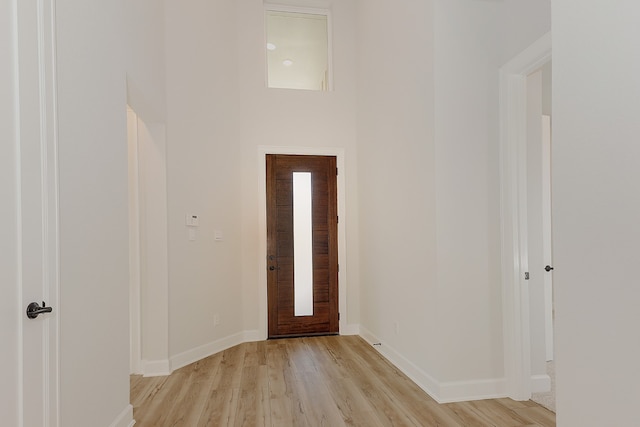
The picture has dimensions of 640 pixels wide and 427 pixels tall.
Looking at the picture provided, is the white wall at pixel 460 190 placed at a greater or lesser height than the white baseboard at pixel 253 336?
greater

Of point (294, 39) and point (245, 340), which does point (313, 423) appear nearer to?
point (245, 340)

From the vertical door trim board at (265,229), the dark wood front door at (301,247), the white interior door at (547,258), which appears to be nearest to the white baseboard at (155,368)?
the vertical door trim board at (265,229)

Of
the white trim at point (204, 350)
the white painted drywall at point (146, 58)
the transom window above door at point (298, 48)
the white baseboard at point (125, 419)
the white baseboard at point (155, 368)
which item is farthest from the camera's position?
the transom window above door at point (298, 48)

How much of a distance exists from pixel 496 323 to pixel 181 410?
7.83 feet

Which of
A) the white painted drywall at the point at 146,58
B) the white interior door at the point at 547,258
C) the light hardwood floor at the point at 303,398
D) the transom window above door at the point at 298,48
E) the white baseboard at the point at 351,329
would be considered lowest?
the white baseboard at the point at 351,329

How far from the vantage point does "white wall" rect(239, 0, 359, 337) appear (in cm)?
439

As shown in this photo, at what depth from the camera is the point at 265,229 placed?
4426 millimetres

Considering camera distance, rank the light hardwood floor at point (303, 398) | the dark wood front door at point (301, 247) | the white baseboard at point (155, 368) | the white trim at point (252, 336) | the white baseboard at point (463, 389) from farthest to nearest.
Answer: the dark wood front door at point (301, 247) < the white trim at point (252, 336) < the white baseboard at point (155, 368) < the white baseboard at point (463, 389) < the light hardwood floor at point (303, 398)

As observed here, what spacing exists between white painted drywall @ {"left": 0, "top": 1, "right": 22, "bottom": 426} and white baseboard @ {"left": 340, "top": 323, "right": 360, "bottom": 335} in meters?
3.54

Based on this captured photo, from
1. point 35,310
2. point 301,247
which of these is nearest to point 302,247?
point 301,247

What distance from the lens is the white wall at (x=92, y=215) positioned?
1719mm

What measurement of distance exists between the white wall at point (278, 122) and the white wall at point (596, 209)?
3.20 meters

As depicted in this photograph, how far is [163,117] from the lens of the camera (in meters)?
3.28

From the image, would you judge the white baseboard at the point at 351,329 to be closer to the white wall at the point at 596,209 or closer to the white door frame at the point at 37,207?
the white wall at the point at 596,209
